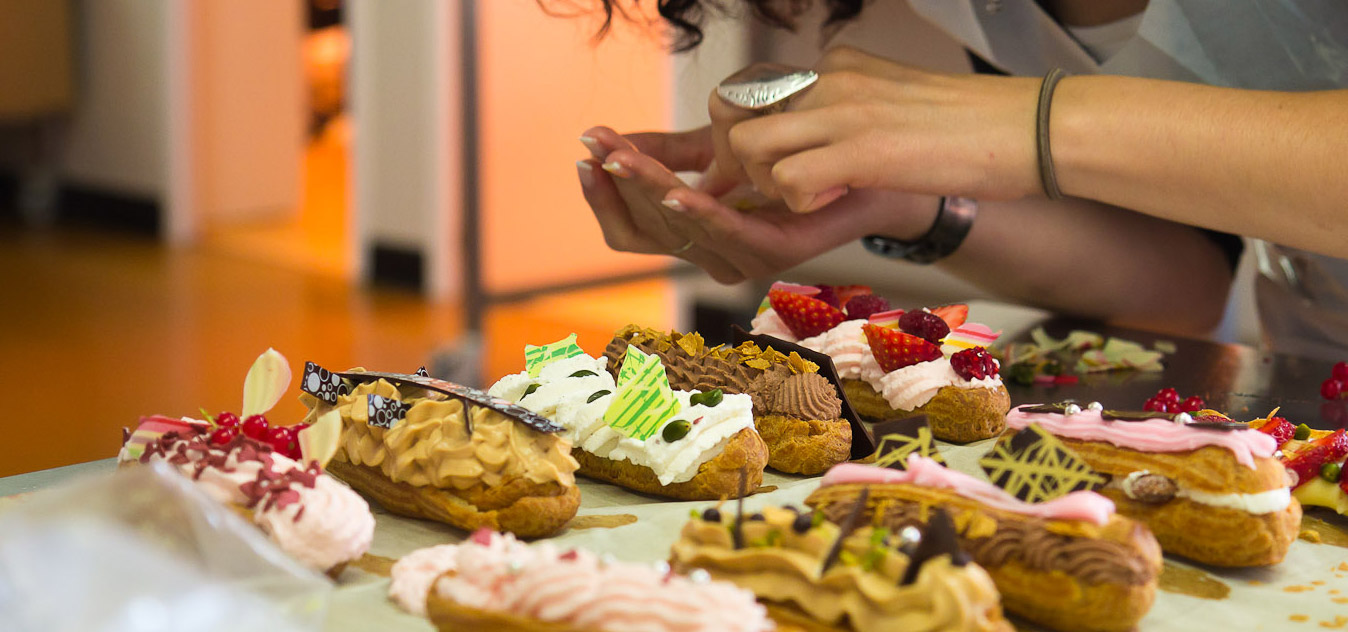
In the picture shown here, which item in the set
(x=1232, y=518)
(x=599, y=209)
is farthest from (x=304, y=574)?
(x=599, y=209)

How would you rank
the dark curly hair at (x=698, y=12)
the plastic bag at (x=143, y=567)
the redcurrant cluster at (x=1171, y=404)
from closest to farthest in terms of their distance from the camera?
the plastic bag at (x=143, y=567) → the redcurrant cluster at (x=1171, y=404) → the dark curly hair at (x=698, y=12)

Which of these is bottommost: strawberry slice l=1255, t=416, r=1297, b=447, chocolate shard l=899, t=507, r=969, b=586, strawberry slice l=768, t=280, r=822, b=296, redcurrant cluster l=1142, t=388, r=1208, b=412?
redcurrant cluster l=1142, t=388, r=1208, b=412

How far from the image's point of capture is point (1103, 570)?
36.6 inches

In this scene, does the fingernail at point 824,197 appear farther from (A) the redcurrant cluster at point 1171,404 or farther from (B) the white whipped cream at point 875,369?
(A) the redcurrant cluster at point 1171,404

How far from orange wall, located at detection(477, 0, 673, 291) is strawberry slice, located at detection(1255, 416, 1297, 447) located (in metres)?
4.10

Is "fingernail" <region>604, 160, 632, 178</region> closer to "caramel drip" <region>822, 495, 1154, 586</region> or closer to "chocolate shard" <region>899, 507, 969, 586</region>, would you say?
"caramel drip" <region>822, 495, 1154, 586</region>

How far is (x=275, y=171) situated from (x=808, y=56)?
431cm

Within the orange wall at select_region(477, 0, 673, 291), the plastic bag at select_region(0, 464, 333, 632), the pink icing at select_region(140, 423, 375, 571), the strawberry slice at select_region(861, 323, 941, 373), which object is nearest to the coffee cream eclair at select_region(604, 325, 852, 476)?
the strawberry slice at select_region(861, 323, 941, 373)

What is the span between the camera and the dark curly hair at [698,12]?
181 cm

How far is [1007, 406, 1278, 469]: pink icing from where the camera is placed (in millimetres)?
1102

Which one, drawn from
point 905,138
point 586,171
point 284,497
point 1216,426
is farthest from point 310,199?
point 1216,426

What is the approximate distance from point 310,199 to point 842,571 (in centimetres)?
737

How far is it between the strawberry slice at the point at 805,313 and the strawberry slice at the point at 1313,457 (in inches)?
22.0

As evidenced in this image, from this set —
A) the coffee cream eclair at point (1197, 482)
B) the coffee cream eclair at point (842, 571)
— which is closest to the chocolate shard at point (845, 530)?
the coffee cream eclair at point (842, 571)
